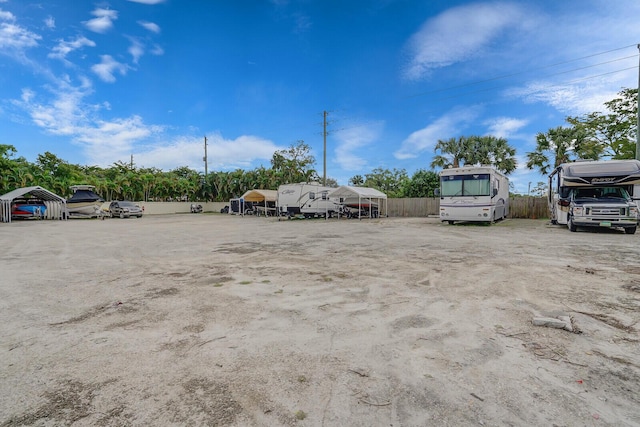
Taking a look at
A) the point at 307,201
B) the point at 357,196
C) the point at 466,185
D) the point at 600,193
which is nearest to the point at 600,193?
the point at 600,193

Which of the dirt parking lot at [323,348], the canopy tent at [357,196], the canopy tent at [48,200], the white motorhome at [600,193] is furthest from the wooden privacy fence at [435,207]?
the canopy tent at [48,200]

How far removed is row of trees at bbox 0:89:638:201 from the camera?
24.4 metres

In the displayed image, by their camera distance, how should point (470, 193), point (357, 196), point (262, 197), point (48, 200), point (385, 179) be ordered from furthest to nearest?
1. point (385, 179)
2. point (262, 197)
3. point (48, 200)
4. point (357, 196)
5. point (470, 193)

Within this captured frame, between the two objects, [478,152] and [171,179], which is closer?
[478,152]

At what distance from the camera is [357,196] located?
24328mm

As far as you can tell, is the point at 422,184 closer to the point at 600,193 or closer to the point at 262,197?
the point at 262,197

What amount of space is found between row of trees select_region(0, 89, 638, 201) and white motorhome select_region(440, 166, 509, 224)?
13.1 metres

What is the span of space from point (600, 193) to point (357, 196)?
1426 cm

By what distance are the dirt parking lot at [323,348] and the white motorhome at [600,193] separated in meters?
7.37

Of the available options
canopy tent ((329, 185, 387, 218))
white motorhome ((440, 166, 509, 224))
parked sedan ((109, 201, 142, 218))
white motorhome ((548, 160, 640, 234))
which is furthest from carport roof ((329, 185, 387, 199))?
parked sedan ((109, 201, 142, 218))

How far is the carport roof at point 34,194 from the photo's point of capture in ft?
77.6

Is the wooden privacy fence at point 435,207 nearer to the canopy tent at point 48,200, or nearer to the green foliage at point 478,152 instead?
the green foliage at point 478,152

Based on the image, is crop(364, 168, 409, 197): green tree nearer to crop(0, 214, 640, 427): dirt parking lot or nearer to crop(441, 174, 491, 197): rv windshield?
crop(441, 174, 491, 197): rv windshield

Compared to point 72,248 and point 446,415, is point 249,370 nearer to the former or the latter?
point 446,415
